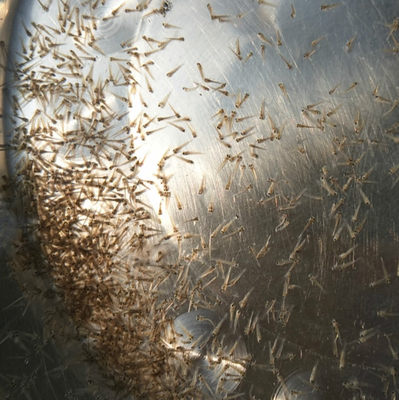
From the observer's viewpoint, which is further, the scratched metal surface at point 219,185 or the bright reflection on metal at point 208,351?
the bright reflection on metal at point 208,351

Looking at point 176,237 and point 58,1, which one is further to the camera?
point 58,1

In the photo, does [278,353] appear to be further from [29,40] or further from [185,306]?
[29,40]

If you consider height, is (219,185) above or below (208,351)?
above

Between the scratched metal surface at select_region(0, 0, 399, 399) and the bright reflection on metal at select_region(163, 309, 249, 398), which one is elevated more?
the scratched metal surface at select_region(0, 0, 399, 399)

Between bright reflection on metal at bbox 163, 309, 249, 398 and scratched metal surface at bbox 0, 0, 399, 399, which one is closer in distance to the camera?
scratched metal surface at bbox 0, 0, 399, 399

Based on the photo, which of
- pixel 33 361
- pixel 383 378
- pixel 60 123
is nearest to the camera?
pixel 383 378

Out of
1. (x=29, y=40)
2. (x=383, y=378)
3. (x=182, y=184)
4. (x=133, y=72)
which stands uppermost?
(x=29, y=40)

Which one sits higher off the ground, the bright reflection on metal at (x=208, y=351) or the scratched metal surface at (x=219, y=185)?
the scratched metal surface at (x=219, y=185)

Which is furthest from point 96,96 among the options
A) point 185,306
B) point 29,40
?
point 185,306
